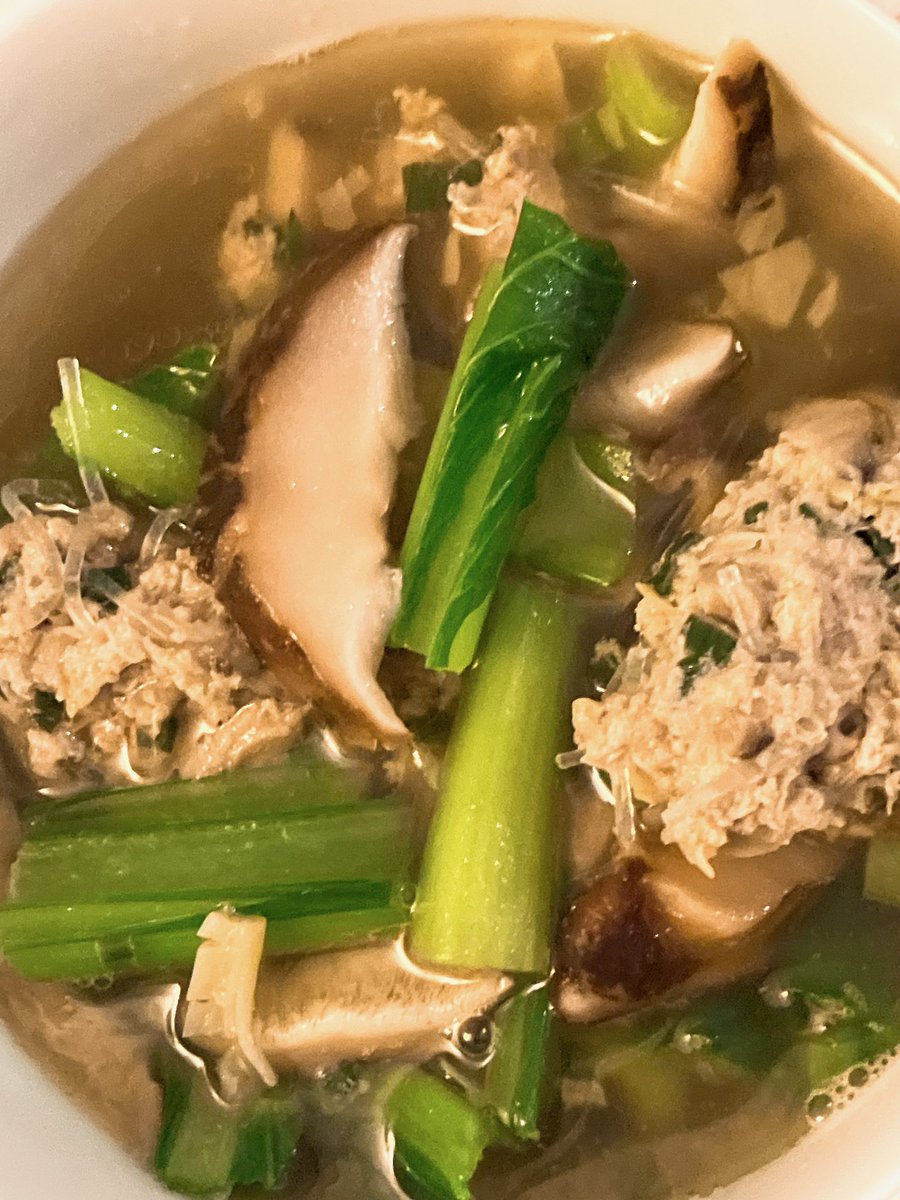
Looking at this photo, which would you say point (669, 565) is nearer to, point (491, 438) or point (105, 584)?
point (491, 438)

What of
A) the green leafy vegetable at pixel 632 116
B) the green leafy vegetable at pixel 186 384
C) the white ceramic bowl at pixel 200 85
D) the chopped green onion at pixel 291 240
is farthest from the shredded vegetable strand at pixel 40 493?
the green leafy vegetable at pixel 632 116

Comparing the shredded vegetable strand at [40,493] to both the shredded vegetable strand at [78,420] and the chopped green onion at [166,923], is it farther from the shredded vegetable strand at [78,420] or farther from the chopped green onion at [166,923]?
the chopped green onion at [166,923]

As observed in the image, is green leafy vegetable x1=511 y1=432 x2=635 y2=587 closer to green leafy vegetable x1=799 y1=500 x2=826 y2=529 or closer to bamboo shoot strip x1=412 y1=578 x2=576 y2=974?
bamboo shoot strip x1=412 y1=578 x2=576 y2=974

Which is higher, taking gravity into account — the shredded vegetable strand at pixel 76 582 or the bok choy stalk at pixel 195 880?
the shredded vegetable strand at pixel 76 582

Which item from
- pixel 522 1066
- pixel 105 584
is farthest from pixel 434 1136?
pixel 105 584

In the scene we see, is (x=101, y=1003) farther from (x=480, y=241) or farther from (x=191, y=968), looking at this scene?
(x=480, y=241)

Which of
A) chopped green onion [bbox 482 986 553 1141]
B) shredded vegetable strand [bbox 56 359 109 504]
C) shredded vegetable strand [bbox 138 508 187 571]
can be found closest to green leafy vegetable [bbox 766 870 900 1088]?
chopped green onion [bbox 482 986 553 1141]
